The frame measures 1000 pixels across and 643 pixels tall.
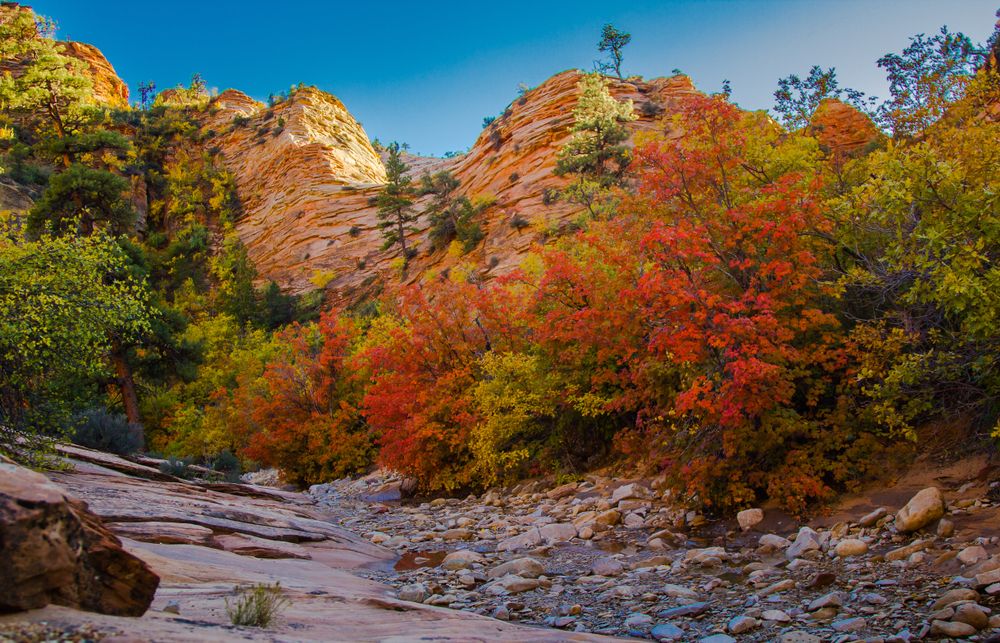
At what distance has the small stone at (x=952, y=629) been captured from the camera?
13.5 feet

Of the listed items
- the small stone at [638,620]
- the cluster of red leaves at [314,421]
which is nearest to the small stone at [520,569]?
the small stone at [638,620]

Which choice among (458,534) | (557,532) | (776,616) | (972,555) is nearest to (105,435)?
(458,534)

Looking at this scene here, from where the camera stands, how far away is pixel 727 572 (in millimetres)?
6438

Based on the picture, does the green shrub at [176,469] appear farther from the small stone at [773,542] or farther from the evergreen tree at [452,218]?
the evergreen tree at [452,218]

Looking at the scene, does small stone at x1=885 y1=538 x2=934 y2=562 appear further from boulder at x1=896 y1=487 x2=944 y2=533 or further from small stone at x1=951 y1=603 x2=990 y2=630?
small stone at x1=951 y1=603 x2=990 y2=630

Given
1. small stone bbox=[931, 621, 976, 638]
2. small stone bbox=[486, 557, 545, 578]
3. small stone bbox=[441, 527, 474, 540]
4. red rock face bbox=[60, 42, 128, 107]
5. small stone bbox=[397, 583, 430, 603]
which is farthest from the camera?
red rock face bbox=[60, 42, 128, 107]

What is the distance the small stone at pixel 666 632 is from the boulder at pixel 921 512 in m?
3.27

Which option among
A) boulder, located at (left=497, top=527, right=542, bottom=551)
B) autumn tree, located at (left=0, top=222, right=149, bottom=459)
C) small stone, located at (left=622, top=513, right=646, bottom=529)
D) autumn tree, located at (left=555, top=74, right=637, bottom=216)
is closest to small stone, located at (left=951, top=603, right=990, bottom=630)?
small stone, located at (left=622, top=513, right=646, bottom=529)

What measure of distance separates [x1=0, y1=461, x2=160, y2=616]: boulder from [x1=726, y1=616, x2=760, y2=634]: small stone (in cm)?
422

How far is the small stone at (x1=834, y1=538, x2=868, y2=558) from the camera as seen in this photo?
247 inches

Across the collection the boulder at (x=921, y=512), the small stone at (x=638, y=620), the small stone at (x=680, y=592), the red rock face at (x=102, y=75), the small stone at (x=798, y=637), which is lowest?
the small stone at (x=680, y=592)

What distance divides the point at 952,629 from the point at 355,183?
54.4 m

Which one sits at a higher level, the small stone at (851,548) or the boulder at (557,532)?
the small stone at (851,548)

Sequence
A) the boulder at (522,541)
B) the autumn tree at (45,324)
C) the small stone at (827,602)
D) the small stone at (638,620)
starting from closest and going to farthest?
the small stone at (827,602) → the small stone at (638,620) → the autumn tree at (45,324) → the boulder at (522,541)
